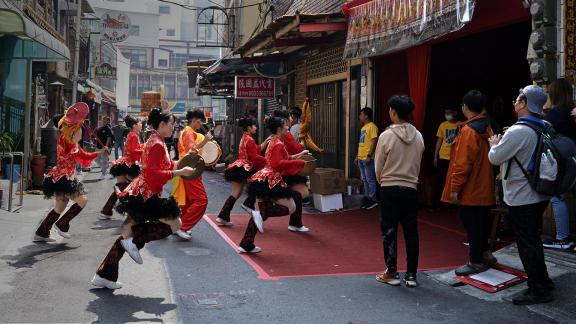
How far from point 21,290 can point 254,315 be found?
2.31m

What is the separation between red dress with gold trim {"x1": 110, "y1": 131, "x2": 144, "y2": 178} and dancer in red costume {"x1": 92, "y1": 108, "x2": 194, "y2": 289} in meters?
4.14

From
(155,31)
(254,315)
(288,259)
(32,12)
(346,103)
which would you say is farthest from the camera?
(155,31)

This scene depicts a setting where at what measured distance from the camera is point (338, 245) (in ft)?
26.1

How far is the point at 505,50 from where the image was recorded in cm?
1089

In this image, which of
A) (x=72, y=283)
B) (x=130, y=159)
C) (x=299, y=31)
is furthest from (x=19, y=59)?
(x=72, y=283)

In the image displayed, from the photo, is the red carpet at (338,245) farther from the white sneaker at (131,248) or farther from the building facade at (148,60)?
the building facade at (148,60)

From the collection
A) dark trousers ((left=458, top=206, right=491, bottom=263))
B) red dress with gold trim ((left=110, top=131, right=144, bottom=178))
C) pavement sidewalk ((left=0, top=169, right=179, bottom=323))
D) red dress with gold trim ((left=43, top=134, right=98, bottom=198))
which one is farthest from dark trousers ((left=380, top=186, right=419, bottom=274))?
red dress with gold trim ((left=110, top=131, right=144, bottom=178))

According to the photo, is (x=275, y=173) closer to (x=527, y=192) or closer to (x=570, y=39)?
(x=527, y=192)

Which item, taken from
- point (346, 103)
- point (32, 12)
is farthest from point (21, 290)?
point (32, 12)

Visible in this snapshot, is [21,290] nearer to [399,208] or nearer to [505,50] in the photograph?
[399,208]

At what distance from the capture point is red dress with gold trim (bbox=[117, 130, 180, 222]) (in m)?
5.56

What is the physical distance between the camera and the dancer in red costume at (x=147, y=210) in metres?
5.53

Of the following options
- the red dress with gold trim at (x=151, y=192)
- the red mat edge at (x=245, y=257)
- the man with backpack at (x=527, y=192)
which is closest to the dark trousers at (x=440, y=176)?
the red mat edge at (x=245, y=257)

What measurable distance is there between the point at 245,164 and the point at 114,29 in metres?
22.1
